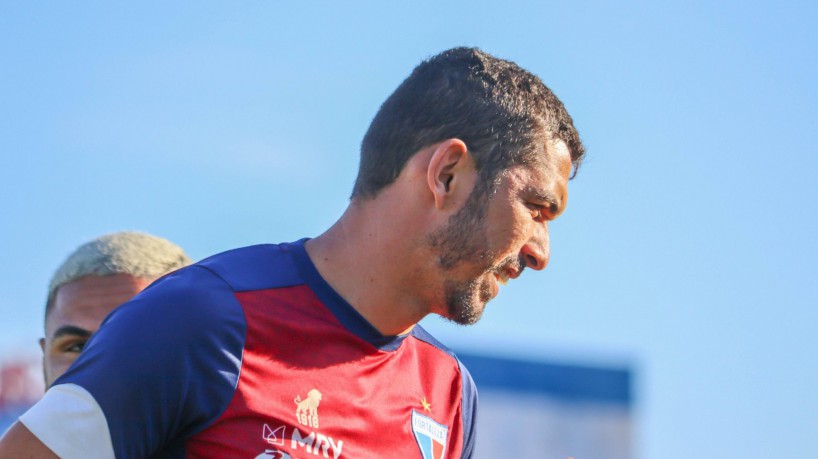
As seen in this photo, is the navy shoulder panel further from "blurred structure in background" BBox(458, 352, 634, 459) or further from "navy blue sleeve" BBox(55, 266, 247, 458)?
"blurred structure in background" BBox(458, 352, 634, 459)

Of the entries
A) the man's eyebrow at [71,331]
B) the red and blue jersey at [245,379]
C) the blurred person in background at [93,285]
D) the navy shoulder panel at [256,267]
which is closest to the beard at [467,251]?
the red and blue jersey at [245,379]

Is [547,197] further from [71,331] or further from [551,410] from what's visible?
[551,410]

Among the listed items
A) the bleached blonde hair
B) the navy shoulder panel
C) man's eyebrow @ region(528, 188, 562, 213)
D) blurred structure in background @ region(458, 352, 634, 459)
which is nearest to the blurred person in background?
the bleached blonde hair

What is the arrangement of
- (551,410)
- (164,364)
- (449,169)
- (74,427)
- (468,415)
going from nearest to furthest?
(74,427) → (164,364) → (449,169) → (468,415) → (551,410)

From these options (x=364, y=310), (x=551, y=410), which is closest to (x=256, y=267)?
(x=364, y=310)

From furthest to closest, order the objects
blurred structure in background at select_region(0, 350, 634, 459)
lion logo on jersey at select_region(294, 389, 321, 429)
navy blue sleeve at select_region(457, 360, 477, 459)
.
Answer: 1. blurred structure in background at select_region(0, 350, 634, 459)
2. navy blue sleeve at select_region(457, 360, 477, 459)
3. lion logo on jersey at select_region(294, 389, 321, 429)

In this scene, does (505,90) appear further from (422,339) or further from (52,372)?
(52,372)

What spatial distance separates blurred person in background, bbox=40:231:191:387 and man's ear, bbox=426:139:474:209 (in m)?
1.60

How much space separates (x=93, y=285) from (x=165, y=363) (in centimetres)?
178

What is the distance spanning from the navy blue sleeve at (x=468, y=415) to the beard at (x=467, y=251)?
1.60ft

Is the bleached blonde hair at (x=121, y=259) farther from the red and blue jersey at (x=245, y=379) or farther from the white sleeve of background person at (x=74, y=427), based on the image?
the white sleeve of background person at (x=74, y=427)

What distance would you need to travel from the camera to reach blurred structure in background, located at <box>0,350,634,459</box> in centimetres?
1245

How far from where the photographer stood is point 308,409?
3.25 meters

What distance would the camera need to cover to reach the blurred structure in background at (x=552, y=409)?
12.5 meters
